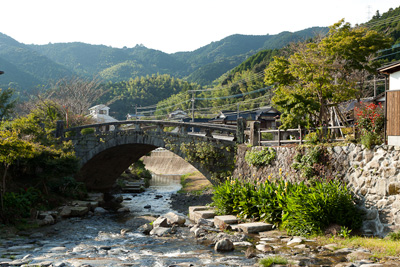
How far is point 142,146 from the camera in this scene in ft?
81.5

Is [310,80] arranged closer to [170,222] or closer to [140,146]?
[170,222]

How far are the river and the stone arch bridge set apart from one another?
4.83m

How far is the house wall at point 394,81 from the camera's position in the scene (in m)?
10.7

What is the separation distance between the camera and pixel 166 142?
825 inches

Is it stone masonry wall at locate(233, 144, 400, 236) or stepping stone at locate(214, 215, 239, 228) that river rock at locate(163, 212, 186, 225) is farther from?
stone masonry wall at locate(233, 144, 400, 236)

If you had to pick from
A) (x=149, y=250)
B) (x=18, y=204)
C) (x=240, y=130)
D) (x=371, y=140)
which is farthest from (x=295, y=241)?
(x=18, y=204)

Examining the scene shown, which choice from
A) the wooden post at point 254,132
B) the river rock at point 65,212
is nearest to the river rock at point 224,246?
the wooden post at point 254,132

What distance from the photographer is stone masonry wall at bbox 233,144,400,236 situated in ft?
32.0

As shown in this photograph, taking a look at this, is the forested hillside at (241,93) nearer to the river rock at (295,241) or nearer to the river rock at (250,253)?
the river rock at (295,241)

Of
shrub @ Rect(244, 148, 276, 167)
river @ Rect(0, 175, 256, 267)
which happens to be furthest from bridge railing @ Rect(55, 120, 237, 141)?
river @ Rect(0, 175, 256, 267)

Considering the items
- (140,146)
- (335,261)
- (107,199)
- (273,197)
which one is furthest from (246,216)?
(107,199)

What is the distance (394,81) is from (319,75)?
4.54 m

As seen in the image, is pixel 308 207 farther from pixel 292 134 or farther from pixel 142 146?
pixel 142 146

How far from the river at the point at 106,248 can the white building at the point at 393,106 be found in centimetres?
536
